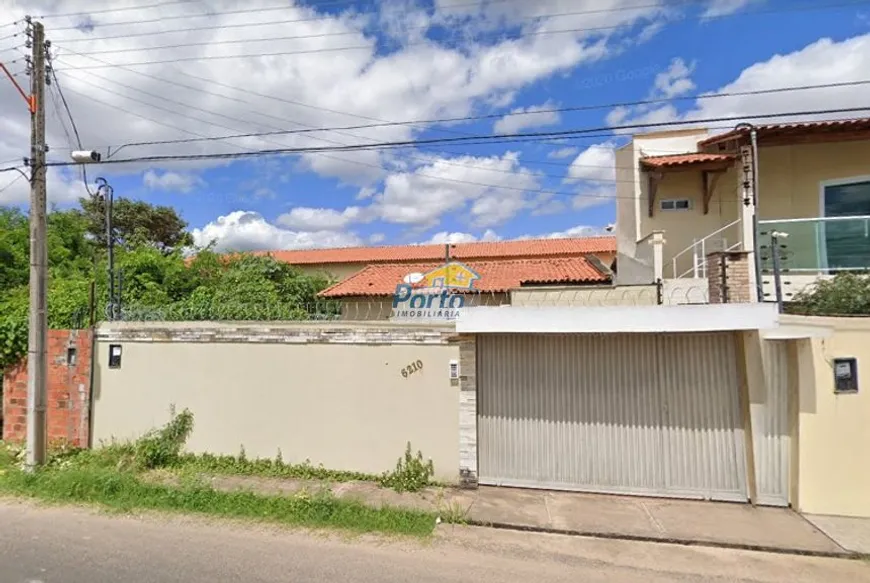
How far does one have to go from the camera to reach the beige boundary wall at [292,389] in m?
6.22

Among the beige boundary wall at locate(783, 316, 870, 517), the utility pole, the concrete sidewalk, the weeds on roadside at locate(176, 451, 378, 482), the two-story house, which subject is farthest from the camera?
the two-story house

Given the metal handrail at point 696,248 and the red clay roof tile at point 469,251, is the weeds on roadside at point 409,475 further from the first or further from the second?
the red clay roof tile at point 469,251

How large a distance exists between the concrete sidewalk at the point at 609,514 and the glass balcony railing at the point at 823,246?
173 inches

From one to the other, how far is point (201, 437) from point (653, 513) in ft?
20.5

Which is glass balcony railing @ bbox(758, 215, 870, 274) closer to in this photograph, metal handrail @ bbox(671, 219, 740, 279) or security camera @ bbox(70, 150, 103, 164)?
metal handrail @ bbox(671, 219, 740, 279)

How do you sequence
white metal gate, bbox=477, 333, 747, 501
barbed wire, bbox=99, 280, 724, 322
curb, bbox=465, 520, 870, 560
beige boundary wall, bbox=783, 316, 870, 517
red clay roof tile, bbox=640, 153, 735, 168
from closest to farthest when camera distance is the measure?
curb, bbox=465, 520, 870, 560
beige boundary wall, bbox=783, 316, 870, 517
white metal gate, bbox=477, 333, 747, 501
barbed wire, bbox=99, 280, 724, 322
red clay roof tile, bbox=640, 153, 735, 168

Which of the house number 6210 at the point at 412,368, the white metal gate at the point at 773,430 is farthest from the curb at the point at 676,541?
the house number 6210 at the point at 412,368

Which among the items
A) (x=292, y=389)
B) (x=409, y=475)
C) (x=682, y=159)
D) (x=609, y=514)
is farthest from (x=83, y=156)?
(x=682, y=159)

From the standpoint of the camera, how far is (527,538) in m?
4.65

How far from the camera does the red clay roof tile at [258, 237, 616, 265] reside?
2550 cm

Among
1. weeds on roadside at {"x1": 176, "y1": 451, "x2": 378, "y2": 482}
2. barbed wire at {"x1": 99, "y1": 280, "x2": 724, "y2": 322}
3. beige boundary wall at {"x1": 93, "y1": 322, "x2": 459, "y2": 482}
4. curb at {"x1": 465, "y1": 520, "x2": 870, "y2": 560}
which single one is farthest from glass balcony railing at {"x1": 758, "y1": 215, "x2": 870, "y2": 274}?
weeds on roadside at {"x1": 176, "y1": 451, "x2": 378, "y2": 482}

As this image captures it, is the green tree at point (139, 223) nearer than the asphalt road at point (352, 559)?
No

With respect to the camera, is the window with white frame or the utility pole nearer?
the utility pole

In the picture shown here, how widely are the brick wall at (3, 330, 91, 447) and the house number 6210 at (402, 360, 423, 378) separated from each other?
17.3ft
